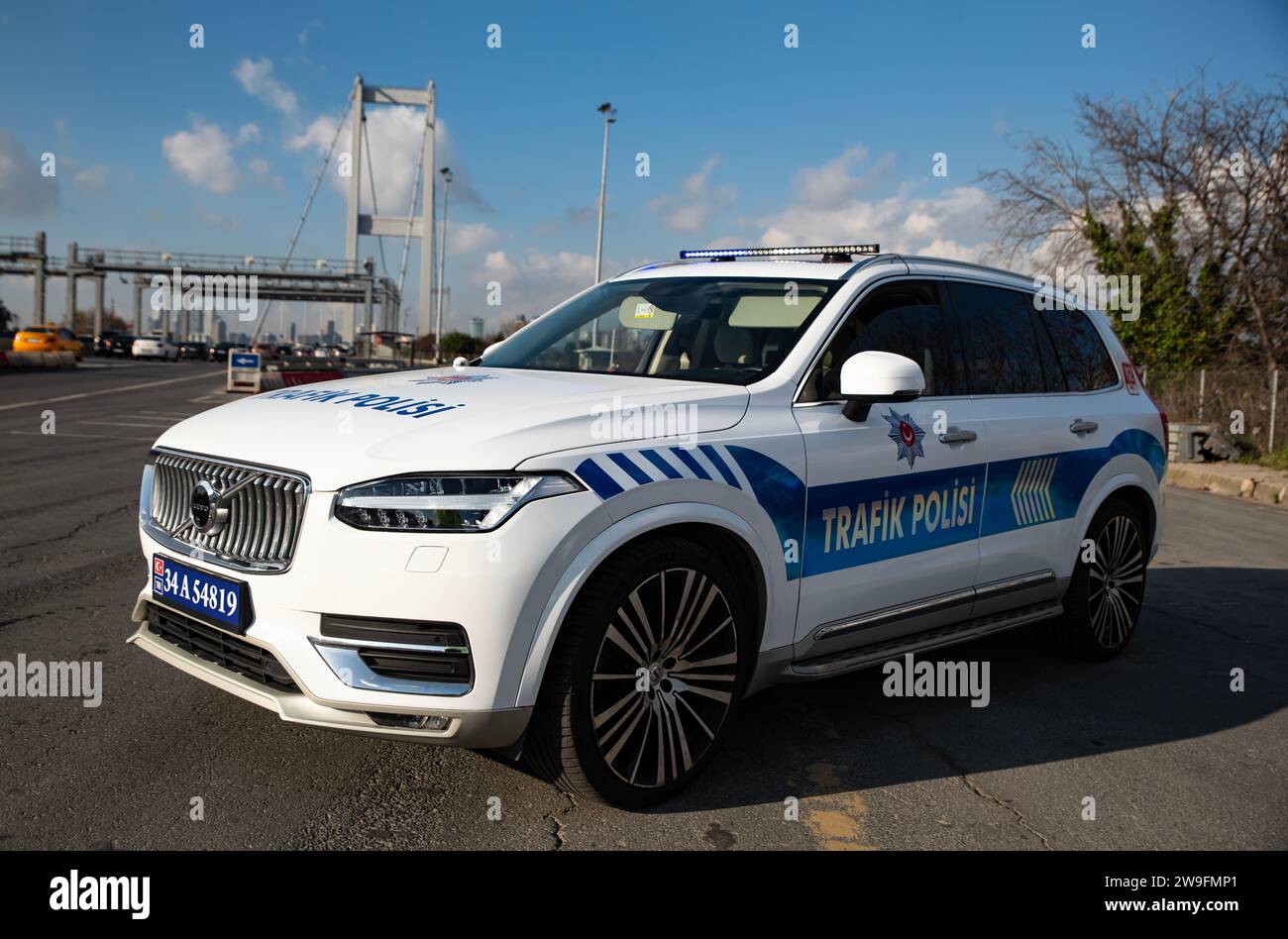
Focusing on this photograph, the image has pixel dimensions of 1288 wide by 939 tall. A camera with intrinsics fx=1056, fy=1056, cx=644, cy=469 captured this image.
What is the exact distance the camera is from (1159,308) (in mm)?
22391

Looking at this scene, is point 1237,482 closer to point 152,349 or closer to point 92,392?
point 92,392

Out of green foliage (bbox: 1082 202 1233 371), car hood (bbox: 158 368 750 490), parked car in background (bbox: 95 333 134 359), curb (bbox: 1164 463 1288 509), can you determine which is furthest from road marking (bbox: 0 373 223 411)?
parked car in background (bbox: 95 333 134 359)

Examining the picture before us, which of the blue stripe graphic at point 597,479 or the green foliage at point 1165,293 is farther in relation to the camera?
the green foliage at point 1165,293

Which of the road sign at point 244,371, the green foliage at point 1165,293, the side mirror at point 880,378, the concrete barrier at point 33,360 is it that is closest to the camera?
the side mirror at point 880,378

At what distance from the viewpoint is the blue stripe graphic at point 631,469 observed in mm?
3230

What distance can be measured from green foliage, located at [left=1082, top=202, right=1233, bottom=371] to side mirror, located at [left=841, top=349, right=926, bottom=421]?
65.4ft

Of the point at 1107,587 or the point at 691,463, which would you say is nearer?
the point at 691,463

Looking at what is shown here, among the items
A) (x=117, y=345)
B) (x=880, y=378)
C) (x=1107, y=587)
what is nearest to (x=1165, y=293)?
(x=1107, y=587)

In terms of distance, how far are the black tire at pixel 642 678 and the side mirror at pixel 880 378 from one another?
83 cm

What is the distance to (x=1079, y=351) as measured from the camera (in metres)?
5.39

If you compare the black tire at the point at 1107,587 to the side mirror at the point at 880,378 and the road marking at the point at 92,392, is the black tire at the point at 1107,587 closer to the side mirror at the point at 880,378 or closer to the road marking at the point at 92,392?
the side mirror at the point at 880,378

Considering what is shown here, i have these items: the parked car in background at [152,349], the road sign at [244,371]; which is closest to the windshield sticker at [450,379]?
the road sign at [244,371]

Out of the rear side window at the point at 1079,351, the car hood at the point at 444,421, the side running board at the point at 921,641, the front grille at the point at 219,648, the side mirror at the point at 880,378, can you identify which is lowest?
the side running board at the point at 921,641

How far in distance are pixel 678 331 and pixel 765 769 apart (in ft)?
5.86
